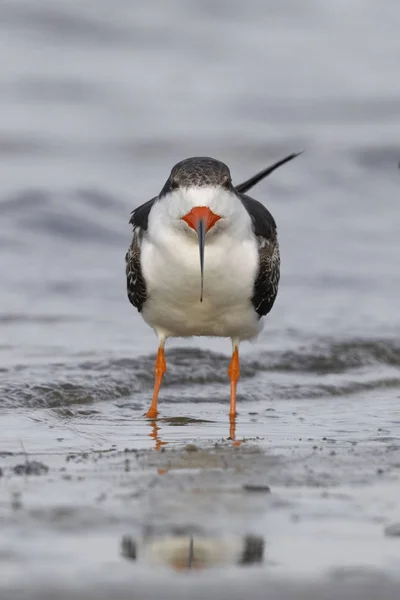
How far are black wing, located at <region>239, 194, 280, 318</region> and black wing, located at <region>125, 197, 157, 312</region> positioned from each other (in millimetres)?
615

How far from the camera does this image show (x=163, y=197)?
23.5ft

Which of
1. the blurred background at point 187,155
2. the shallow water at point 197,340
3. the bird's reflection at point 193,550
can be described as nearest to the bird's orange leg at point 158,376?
the shallow water at point 197,340

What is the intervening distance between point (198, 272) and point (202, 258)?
0.47 meters

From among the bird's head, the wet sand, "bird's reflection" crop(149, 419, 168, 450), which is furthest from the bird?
the wet sand

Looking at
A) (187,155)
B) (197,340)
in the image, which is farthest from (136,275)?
(187,155)

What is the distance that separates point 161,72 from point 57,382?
17.2 metres

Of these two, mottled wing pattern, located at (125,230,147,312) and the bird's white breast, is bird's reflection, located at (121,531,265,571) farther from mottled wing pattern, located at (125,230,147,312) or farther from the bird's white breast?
mottled wing pattern, located at (125,230,147,312)

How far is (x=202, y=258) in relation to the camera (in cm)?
670

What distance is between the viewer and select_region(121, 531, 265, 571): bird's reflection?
4.13 m

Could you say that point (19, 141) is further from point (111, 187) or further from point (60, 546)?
point (60, 546)

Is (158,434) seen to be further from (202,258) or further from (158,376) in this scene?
(158,376)

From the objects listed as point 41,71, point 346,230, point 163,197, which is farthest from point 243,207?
point 41,71

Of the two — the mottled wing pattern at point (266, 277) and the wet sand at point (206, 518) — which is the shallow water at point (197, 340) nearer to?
the wet sand at point (206, 518)

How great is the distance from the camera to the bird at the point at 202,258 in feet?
22.3
